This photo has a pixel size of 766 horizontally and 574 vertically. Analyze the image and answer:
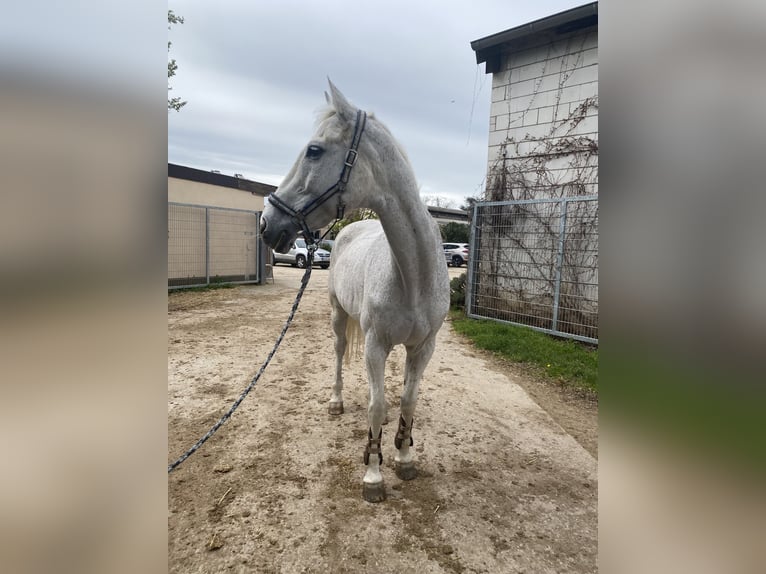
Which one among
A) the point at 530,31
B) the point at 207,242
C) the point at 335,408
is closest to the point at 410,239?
the point at 335,408

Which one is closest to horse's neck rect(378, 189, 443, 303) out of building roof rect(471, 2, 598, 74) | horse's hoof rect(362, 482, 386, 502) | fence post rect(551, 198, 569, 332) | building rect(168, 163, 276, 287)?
horse's hoof rect(362, 482, 386, 502)

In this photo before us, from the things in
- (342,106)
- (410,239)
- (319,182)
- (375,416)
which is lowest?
(375,416)

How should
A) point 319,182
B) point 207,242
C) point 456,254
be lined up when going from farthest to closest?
point 456,254
point 207,242
point 319,182

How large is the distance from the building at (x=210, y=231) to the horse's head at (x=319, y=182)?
24.5 ft

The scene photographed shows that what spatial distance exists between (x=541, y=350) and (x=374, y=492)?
11.4ft

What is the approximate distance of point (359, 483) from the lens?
7.22 feet

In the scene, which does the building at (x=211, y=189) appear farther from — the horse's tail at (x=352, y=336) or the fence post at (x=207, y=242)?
the horse's tail at (x=352, y=336)

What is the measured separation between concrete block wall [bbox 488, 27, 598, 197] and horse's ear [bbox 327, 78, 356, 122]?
4761 millimetres

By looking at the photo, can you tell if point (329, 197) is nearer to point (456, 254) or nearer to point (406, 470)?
point (406, 470)
